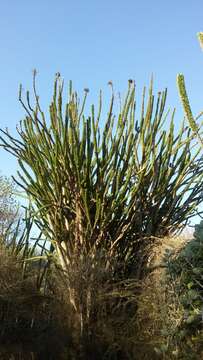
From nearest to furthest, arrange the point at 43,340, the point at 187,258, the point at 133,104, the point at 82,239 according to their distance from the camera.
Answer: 1. the point at 187,258
2. the point at 43,340
3. the point at 82,239
4. the point at 133,104

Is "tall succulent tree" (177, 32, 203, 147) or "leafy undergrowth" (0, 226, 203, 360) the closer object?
"leafy undergrowth" (0, 226, 203, 360)

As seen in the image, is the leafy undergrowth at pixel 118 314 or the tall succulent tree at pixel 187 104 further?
the tall succulent tree at pixel 187 104

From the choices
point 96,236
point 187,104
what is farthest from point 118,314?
point 187,104

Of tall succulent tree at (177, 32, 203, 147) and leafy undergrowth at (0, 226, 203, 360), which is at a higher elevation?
tall succulent tree at (177, 32, 203, 147)

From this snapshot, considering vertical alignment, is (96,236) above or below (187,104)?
below

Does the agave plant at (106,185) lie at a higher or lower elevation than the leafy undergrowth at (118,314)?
higher

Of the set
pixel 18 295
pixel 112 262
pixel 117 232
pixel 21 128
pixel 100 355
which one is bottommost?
pixel 100 355

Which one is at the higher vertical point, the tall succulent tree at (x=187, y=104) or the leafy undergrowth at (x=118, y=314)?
the tall succulent tree at (x=187, y=104)

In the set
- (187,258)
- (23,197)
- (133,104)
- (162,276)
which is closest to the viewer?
(187,258)

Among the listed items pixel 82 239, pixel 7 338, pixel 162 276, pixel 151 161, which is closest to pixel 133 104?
pixel 151 161

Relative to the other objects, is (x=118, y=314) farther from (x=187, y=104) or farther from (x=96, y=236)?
→ (x=187, y=104)

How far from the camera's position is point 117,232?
6074 mm

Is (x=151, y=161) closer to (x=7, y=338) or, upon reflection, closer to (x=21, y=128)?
(x=21, y=128)

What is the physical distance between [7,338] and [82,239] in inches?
61.2
